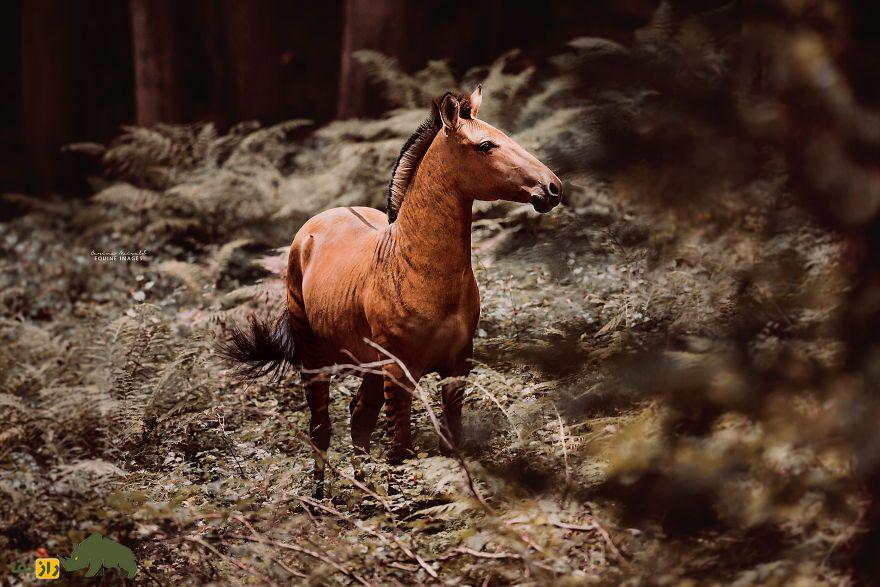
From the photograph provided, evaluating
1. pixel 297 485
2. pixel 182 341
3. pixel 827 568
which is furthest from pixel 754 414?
pixel 182 341

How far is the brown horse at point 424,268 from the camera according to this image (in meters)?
3.91

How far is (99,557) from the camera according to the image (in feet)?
12.8

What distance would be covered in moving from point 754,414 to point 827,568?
0.47 m

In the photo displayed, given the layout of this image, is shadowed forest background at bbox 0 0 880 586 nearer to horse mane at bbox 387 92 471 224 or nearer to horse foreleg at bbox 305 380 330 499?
horse foreleg at bbox 305 380 330 499

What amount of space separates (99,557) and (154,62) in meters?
9.92

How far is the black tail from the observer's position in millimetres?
5219

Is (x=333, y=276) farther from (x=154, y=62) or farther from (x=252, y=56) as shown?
(x=252, y=56)

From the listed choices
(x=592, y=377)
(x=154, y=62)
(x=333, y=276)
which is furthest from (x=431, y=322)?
(x=154, y=62)

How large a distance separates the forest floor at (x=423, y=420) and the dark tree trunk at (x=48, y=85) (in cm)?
464

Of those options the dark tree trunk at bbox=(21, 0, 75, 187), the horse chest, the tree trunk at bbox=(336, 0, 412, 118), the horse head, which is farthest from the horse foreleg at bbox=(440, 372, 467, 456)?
the dark tree trunk at bbox=(21, 0, 75, 187)

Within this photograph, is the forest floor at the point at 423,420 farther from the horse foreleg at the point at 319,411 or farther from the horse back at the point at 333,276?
the horse back at the point at 333,276

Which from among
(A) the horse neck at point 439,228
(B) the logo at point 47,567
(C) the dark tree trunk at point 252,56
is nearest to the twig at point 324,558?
(B) the logo at point 47,567

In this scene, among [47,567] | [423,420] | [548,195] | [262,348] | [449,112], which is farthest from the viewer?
[262,348]

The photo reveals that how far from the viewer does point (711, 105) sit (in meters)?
1.97
